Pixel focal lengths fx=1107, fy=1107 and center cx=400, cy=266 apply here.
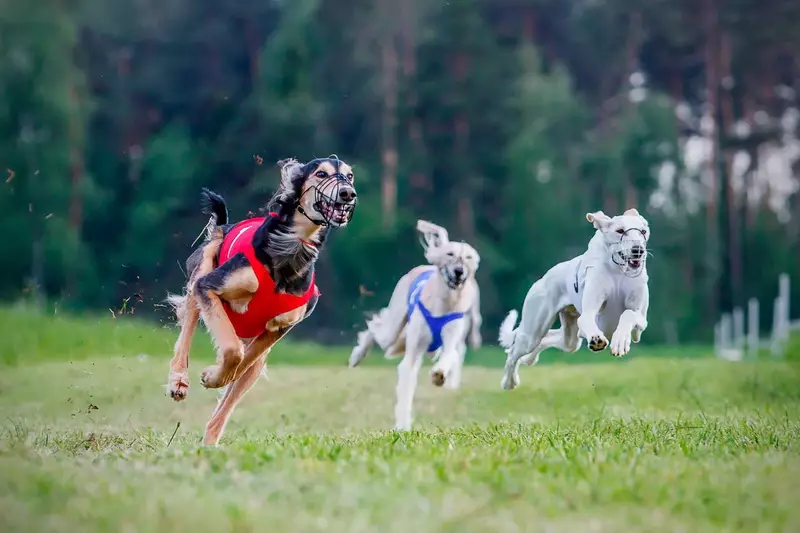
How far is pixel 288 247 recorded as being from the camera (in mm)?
6578

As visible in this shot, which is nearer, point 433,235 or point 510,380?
point 510,380

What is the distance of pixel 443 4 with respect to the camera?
3164 cm

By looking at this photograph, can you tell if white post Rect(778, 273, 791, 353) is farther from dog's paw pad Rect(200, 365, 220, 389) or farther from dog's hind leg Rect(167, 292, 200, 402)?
dog's paw pad Rect(200, 365, 220, 389)

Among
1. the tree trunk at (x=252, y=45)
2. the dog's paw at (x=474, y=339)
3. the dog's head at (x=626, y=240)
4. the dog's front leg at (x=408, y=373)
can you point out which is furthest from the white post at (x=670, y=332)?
the dog's head at (x=626, y=240)

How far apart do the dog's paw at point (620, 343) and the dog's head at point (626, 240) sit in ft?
1.62

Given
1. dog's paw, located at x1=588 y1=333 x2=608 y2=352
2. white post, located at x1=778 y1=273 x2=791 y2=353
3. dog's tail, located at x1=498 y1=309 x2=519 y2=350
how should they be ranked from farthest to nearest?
white post, located at x1=778 y1=273 x2=791 y2=353 < dog's tail, located at x1=498 y1=309 x2=519 y2=350 < dog's paw, located at x1=588 y1=333 x2=608 y2=352

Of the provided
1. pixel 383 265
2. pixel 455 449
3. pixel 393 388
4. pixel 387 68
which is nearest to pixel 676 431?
pixel 455 449

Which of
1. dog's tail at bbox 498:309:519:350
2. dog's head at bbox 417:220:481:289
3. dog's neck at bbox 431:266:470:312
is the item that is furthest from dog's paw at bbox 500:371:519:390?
dog's head at bbox 417:220:481:289

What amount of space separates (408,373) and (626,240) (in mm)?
2894

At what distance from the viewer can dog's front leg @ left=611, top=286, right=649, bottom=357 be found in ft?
23.6

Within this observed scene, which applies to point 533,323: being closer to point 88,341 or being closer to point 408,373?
point 408,373

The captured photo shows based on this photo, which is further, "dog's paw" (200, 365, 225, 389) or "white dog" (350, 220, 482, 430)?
"white dog" (350, 220, 482, 430)

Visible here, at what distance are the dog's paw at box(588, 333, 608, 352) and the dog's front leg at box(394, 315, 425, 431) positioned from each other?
2.53 meters

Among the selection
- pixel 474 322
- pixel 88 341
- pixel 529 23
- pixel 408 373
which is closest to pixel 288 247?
pixel 408 373
